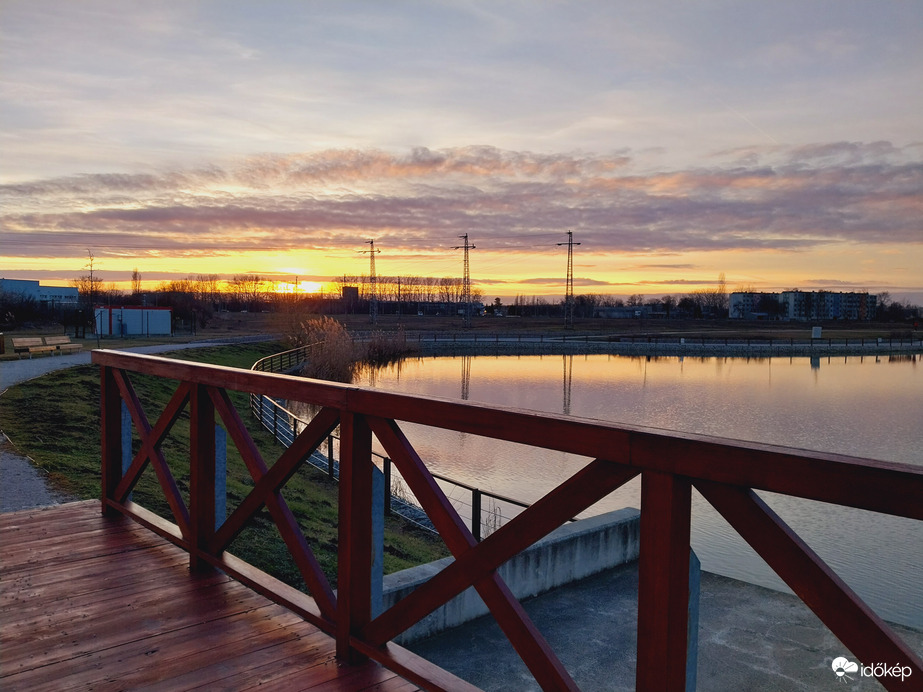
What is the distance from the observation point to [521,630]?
1982 millimetres

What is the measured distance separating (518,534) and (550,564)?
252 inches

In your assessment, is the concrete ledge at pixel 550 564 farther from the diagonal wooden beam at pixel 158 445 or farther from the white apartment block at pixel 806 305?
the white apartment block at pixel 806 305

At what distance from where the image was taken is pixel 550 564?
7926 mm

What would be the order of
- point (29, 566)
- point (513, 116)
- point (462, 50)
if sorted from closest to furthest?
point (29, 566)
point (462, 50)
point (513, 116)

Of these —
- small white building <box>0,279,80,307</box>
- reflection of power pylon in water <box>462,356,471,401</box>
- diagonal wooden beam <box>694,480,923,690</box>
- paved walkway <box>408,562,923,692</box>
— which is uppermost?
small white building <box>0,279,80,307</box>

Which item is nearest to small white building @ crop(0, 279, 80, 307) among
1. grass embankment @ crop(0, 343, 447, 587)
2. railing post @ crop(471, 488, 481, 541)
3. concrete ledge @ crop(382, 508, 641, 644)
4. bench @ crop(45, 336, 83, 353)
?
bench @ crop(45, 336, 83, 353)

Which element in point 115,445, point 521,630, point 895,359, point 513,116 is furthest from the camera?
point 895,359

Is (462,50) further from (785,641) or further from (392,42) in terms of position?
(785,641)

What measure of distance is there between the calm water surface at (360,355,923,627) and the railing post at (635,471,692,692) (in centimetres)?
123

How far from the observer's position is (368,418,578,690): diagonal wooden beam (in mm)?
1929

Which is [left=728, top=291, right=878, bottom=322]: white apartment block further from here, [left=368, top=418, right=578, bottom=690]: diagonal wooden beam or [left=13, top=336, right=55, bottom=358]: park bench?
[left=368, top=418, right=578, bottom=690]: diagonal wooden beam

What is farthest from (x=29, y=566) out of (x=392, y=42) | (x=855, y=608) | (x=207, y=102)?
(x=207, y=102)

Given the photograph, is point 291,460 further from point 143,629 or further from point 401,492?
point 401,492

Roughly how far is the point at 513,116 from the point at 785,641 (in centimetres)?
2185
